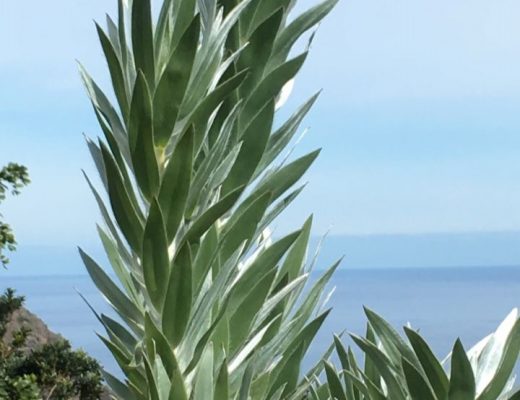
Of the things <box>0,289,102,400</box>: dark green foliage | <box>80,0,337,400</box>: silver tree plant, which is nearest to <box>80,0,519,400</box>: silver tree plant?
<box>80,0,337,400</box>: silver tree plant

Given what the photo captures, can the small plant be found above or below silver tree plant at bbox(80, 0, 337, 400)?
below

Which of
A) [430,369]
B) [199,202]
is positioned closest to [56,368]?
[199,202]

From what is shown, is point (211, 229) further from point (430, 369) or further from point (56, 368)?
point (56, 368)

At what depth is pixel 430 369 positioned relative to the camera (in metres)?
0.85

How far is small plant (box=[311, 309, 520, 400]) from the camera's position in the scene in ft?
2.68

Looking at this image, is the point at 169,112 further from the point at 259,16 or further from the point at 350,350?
the point at 350,350

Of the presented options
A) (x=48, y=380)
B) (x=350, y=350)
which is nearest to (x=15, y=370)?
(x=48, y=380)

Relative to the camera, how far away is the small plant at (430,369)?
32.2 inches

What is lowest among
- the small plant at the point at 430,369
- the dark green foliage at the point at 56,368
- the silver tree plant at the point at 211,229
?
the small plant at the point at 430,369

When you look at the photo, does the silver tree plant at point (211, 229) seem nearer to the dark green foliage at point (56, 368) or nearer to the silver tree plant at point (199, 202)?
the silver tree plant at point (199, 202)

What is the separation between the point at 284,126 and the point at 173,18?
0.18 m

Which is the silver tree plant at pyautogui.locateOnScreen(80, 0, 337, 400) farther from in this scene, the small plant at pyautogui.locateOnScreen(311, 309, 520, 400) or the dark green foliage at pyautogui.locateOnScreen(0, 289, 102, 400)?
the dark green foliage at pyautogui.locateOnScreen(0, 289, 102, 400)

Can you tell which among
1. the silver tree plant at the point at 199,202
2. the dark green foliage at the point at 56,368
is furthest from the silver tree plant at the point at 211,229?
the dark green foliage at the point at 56,368

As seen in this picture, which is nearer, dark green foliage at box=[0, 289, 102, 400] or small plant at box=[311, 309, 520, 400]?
small plant at box=[311, 309, 520, 400]
